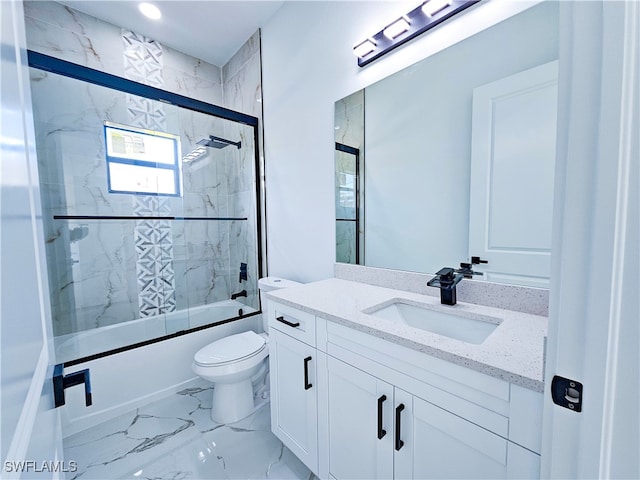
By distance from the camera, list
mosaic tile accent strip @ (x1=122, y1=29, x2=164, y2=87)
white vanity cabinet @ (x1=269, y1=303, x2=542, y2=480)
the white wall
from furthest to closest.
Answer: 1. mosaic tile accent strip @ (x1=122, y1=29, x2=164, y2=87)
2. the white wall
3. white vanity cabinet @ (x1=269, y1=303, x2=542, y2=480)

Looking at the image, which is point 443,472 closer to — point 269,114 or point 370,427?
point 370,427

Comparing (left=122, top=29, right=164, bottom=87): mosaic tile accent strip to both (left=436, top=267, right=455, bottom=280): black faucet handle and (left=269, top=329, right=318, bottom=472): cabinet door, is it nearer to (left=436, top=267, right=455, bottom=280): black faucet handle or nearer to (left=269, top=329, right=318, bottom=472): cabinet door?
(left=269, top=329, right=318, bottom=472): cabinet door

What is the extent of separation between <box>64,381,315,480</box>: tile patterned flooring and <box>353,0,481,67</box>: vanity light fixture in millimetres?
2184

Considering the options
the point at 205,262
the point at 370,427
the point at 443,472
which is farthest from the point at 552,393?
the point at 205,262

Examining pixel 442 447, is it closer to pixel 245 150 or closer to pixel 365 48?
pixel 365 48

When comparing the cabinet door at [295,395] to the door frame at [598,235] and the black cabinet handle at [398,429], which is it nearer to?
the black cabinet handle at [398,429]

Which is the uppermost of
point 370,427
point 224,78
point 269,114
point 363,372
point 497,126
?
point 224,78

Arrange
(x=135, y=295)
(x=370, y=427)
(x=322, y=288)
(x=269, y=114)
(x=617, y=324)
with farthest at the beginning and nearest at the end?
1. (x=135, y=295)
2. (x=269, y=114)
3. (x=322, y=288)
4. (x=370, y=427)
5. (x=617, y=324)

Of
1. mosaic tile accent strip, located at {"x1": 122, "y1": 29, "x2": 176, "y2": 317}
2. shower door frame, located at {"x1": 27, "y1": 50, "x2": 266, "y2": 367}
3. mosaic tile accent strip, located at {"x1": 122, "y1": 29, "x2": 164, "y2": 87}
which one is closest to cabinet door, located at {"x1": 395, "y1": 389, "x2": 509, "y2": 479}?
shower door frame, located at {"x1": 27, "y1": 50, "x2": 266, "y2": 367}

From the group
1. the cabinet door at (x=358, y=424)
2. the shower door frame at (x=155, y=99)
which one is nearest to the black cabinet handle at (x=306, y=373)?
the cabinet door at (x=358, y=424)

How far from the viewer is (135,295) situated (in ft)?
8.02

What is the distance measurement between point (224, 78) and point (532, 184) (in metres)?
3.01

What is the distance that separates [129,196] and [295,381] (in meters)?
2.30

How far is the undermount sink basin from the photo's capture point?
0.99 m
